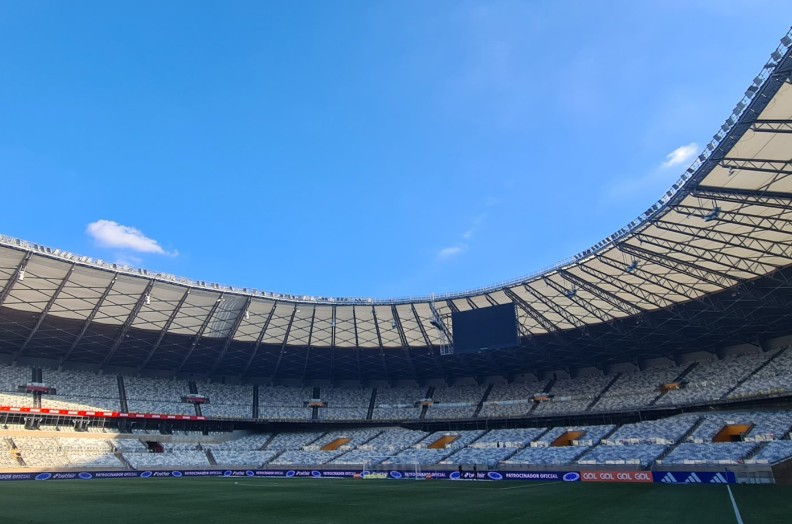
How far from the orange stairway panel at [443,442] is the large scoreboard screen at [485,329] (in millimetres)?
18954

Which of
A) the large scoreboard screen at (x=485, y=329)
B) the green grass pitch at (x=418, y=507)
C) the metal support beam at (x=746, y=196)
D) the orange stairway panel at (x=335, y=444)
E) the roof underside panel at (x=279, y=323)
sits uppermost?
the metal support beam at (x=746, y=196)

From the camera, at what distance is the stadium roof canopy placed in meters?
28.6

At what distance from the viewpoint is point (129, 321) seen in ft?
155

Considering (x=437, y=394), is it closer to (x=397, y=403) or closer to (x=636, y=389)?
(x=397, y=403)

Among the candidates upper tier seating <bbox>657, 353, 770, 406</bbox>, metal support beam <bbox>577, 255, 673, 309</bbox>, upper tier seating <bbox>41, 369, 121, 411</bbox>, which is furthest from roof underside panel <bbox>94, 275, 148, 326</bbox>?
upper tier seating <bbox>657, 353, 770, 406</bbox>

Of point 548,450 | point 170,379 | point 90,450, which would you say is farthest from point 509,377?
point 90,450

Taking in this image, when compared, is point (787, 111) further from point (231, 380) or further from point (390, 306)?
point (231, 380)

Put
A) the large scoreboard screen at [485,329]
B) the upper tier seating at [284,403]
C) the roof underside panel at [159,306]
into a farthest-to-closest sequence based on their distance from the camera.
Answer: the upper tier seating at [284,403] → the large scoreboard screen at [485,329] → the roof underside panel at [159,306]

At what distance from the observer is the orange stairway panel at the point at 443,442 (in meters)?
59.0

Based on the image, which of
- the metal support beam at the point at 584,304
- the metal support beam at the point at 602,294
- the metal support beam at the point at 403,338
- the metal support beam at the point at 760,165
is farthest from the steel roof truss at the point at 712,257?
the metal support beam at the point at 403,338

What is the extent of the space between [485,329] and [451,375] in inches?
1104

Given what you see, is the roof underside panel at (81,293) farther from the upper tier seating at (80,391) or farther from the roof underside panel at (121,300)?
the upper tier seating at (80,391)

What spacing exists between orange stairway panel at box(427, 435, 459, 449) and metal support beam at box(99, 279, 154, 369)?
116 feet

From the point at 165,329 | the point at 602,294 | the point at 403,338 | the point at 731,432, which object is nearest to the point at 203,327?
the point at 165,329
